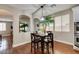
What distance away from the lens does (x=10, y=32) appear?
8.77 ft

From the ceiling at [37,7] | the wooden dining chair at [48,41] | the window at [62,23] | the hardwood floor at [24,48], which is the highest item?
the ceiling at [37,7]

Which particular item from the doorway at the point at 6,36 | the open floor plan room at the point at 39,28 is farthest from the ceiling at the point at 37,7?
the doorway at the point at 6,36

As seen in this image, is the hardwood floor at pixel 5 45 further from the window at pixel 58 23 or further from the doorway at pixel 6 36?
the window at pixel 58 23

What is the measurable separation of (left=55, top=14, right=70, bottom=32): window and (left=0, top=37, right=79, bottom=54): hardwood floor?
0.42 meters

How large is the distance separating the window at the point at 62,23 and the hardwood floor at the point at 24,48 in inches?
16.5

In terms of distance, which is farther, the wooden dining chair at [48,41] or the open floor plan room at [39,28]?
the wooden dining chair at [48,41]

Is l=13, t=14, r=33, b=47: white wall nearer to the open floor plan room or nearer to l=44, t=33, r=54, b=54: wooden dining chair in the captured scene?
the open floor plan room

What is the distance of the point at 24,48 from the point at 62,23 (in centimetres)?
126

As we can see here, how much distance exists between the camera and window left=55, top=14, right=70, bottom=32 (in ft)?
9.04

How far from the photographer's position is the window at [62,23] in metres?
2.75

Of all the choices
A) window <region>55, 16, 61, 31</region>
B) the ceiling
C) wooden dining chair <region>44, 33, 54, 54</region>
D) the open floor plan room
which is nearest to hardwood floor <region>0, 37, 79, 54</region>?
the open floor plan room

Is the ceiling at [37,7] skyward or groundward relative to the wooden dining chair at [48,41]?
skyward

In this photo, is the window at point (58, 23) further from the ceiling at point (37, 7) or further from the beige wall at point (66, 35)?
the ceiling at point (37, 7)

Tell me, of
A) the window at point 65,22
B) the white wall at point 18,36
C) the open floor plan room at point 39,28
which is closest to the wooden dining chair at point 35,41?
the open floor plan room at point 39,28
